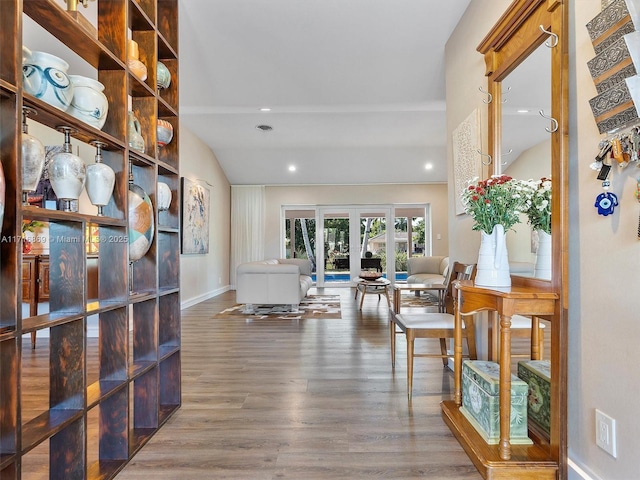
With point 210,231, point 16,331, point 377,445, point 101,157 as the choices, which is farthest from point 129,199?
point 210,231

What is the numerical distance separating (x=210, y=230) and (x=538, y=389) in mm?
6392

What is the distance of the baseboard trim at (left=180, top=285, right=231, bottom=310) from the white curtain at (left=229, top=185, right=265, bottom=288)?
0.76 metres

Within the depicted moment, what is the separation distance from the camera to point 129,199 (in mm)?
1745

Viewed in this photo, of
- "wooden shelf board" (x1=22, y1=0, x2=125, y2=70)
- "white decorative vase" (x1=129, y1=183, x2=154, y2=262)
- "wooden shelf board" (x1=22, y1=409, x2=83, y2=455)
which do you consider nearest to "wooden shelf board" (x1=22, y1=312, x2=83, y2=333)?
"wooden shelf board" (x1=22, y1=409, x2=83, y2=455)

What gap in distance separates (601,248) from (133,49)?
7.35 feet

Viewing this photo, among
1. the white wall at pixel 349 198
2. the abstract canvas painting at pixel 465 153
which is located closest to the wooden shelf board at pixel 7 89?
the abstract canvas painting at pixel 465 153

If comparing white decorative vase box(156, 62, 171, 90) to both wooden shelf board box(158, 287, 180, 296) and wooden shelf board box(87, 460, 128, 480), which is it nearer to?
wooden shelf board box(158, 287, 180, 296)

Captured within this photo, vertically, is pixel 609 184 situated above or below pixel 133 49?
below

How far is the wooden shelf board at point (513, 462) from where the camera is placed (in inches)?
59.3

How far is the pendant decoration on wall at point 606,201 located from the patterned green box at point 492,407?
89cm

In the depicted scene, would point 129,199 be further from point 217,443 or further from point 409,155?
point 409,155

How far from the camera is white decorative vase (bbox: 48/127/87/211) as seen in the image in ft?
4.40

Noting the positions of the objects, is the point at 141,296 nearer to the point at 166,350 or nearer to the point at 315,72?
the point at 166,350

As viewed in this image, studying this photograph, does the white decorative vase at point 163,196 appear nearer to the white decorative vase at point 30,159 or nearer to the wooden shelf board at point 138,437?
the white decorative vase at point 30,159
